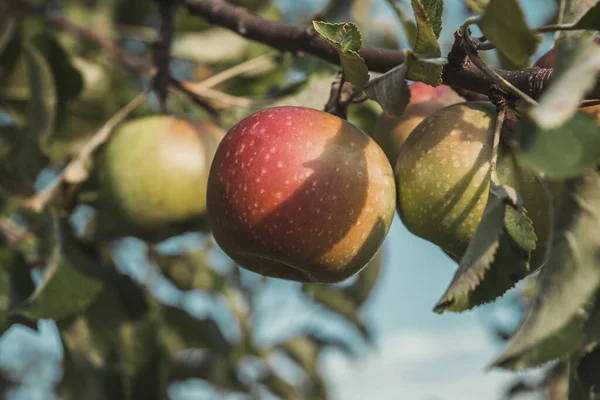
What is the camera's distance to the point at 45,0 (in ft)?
8.36

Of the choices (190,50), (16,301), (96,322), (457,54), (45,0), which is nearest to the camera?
A: (457,54)

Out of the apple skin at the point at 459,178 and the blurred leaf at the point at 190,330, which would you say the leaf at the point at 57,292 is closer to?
the blurred leaf at the point at 190,330

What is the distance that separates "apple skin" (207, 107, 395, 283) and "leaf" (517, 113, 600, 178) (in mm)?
332

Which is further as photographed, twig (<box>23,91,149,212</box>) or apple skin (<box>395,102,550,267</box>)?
twig (<box>23,91,149,212</box>)

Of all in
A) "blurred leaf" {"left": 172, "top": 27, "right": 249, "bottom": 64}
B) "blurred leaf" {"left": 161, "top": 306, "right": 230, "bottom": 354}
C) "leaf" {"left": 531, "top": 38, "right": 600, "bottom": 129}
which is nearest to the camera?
"leaf" {"left": 531, "top": 38, "right": 600, "bottom": 129}

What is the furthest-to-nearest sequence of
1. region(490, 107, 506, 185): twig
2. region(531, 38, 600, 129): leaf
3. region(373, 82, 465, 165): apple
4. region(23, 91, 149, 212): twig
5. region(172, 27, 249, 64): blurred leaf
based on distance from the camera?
region(172, 27, 249, 64): blurred leaf
region(23, 91, 149, 212): twig
region(373, 82, 465, 165): apple
region(490, 107, 506, 185): twig
region(531, 38, 600, 129): leaf

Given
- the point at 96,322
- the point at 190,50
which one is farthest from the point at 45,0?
the point at 96,322

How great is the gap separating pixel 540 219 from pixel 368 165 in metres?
0.22

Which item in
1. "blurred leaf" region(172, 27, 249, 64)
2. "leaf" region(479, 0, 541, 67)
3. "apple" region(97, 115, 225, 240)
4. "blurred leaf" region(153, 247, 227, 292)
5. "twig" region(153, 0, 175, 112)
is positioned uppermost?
"leaf" region(479, 0, 541, 67)

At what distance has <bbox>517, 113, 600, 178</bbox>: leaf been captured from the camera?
56 centimetres

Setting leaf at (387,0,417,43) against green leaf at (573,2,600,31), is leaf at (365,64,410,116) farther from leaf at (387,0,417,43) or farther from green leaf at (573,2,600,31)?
leaf at (387,0,417,43)

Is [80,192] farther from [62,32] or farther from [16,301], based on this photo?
[62,32]

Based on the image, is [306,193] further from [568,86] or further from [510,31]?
[568,86]

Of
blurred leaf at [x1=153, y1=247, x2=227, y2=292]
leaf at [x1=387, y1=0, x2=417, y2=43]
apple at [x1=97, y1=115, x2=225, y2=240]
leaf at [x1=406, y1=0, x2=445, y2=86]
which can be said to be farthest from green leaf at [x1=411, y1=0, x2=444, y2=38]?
blurred leaf at [x1=153, y1=247, x2=227, y2=292]
